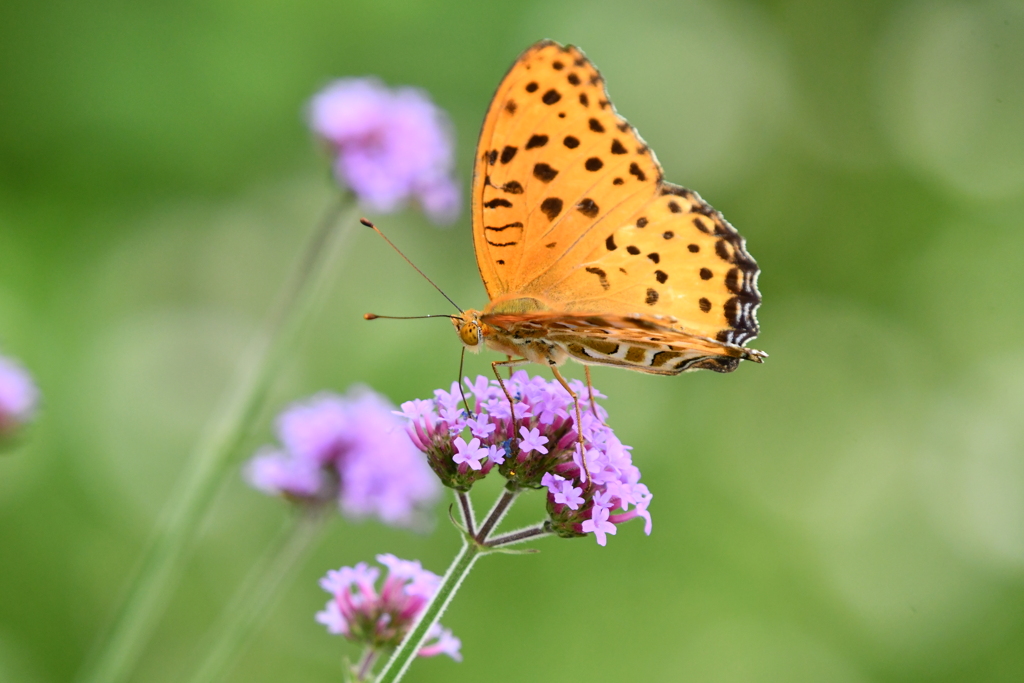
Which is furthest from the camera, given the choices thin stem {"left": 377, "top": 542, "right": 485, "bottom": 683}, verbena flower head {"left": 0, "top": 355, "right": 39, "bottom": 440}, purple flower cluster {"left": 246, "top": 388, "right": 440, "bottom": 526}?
purple flower cluster {"left": 246, "top": 388, "right": 440, "bottom": 526}

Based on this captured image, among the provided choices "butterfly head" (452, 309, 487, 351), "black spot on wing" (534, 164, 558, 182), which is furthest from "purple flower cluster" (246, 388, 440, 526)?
"black spot on wing" (534, 164, 558, 182)

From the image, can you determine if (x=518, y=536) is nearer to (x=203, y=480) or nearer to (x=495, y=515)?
(x=495, y=515)

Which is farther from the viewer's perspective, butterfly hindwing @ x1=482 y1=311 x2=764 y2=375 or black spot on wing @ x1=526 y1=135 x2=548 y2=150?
black spot on wing @ x1=526 y1=135 x2=548 y2=150

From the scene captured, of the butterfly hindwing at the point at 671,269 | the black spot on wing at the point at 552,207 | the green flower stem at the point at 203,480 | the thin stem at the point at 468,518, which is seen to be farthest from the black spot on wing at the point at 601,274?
the green flower stem at the point at 203,480

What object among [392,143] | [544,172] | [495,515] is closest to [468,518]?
[495,515]

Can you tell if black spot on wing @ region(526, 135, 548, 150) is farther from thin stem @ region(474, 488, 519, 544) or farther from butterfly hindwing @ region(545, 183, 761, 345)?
thin stem @ region(474, 488, 519, 544)

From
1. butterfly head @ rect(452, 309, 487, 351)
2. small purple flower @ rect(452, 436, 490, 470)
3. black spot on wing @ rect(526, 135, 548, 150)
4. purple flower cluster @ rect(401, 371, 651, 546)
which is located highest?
black spot on wing @ rect(526, 135, 548, 150)

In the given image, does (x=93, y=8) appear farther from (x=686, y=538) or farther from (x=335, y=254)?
(x=686, y=538)
